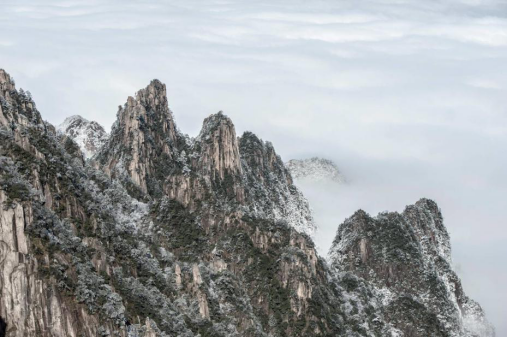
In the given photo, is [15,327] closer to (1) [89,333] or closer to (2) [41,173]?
(1) [89,333]

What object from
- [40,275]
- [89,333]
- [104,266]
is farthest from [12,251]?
[104,266]

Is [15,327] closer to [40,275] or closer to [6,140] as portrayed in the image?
[40,275]

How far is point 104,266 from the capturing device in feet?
634

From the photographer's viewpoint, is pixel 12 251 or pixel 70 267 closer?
pixel 12 251

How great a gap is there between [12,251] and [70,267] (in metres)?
14.8

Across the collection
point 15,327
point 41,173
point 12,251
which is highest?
point 41,173

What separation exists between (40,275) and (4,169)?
86.3 feet

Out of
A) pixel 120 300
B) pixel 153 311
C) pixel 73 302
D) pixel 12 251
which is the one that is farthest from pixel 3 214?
pixel 153 311

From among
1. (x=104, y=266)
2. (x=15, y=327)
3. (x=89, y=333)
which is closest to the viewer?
(x=15, y=327)

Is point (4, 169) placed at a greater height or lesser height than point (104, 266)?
greater

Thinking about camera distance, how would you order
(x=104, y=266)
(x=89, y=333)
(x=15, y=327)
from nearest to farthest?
1. (x=15, y=327)
2. (x=89, y=333)
3. (x=104, y=266)

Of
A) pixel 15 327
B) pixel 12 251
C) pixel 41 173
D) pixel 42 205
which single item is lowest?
pixel 15 327

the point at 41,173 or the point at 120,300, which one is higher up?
the point at 41,173

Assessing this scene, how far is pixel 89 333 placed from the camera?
163250 mm
